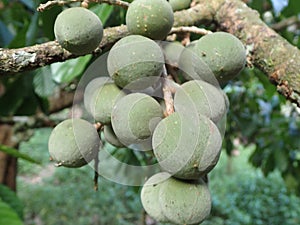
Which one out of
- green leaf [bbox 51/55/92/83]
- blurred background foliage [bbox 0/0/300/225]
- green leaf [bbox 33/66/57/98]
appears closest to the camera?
green leaf [bbox 51/55/92/83]

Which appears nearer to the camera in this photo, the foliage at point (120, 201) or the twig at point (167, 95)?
the twig at point (167, 95)

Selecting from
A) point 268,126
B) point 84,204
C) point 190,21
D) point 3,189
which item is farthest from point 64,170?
point 190,21

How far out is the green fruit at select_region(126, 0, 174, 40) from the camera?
70 centimetres

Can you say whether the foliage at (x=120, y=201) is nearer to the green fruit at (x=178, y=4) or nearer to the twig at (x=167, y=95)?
the green fruit at (x=178, y=4)

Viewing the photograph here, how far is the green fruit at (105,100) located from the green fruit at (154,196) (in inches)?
5.4

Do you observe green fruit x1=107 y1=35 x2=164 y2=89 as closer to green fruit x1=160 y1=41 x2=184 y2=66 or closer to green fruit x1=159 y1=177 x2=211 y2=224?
green fruit x1=160 y1=41 x2=184 y2=66

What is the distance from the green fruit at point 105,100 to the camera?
2.31ft

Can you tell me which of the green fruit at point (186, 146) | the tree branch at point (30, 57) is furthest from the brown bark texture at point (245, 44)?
the green fruit at point (186, 146)

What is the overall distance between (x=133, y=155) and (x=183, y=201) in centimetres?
85

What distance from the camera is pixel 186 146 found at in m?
0.61

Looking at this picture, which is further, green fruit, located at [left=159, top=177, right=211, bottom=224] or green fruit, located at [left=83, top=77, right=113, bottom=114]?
green fruit, located at [left=83, top=77, right=113, bottom=114]

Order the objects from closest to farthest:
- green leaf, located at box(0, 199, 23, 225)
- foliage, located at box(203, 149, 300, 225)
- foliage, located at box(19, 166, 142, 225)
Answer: green leaf, located at box(0, 199, 23, 225)
foliage, located at box(203, 149, 300, 225)
foliage, located at box(19, 166, 142, 225)

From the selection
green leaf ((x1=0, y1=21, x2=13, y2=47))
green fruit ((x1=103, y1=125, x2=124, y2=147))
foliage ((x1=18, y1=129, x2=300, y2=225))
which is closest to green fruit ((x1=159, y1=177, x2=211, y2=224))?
green fruit ((x1=103, y1=125, x2=124, y2=147))

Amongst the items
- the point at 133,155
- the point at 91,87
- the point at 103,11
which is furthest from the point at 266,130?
the point at 91,87
